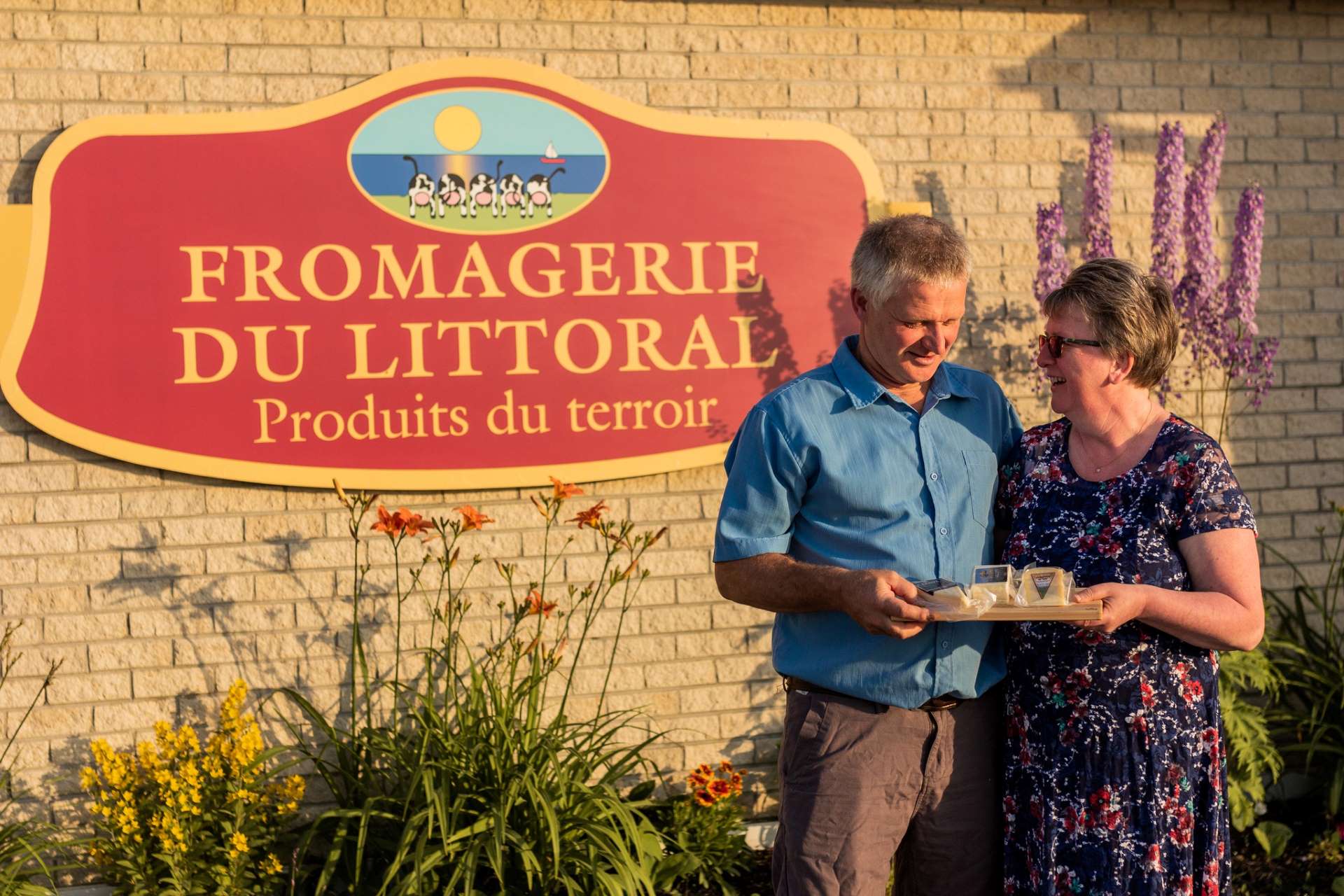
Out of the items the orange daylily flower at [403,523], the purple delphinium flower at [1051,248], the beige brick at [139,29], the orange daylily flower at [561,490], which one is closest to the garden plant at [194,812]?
the orange daylily flower at [403,523]

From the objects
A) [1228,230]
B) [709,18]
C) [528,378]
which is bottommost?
[528,378]

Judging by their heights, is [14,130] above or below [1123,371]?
above

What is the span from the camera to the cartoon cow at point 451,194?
4.20m

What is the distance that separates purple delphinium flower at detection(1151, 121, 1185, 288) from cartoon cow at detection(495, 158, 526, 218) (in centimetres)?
233

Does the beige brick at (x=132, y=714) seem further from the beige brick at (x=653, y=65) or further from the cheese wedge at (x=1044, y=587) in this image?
the cheese wedge at (x=1044, y=587)

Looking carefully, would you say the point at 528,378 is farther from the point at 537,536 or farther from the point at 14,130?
the point at 14,130

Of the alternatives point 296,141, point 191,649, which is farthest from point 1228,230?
point 191,649

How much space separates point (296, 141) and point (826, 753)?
2882 mm

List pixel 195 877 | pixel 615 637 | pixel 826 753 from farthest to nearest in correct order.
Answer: pixel 615 637
pixel 195 877
pixel 826 753

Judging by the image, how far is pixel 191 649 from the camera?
405 cm

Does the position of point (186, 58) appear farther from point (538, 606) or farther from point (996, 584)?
point (996, 584)

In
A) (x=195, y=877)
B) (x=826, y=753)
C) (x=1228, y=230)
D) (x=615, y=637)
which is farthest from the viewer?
(x=1228, y=230)

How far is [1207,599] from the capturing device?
2217mm

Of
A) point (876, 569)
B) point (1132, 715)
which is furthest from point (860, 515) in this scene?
point (1132, 715)
